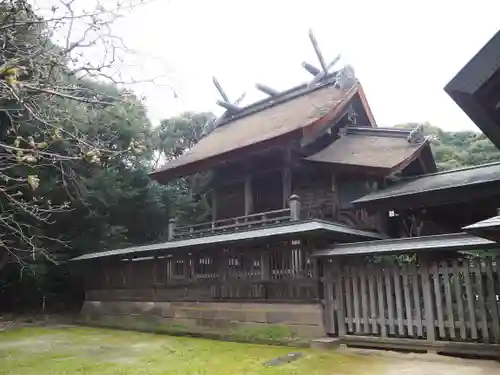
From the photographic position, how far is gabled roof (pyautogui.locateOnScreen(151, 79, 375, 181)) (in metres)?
12.3

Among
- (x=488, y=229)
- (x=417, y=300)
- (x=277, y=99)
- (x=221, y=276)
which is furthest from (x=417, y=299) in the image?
(x=277, y=99)

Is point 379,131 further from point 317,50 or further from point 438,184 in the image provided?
point 317,50

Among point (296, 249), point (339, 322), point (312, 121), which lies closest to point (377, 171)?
point (312, 121)

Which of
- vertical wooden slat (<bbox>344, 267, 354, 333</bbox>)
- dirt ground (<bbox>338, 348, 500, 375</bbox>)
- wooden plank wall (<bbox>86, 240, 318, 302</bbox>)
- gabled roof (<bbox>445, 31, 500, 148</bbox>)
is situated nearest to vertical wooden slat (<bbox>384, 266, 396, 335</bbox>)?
dirt ground (<bbox>338, 348, 500, 375</bbox>)

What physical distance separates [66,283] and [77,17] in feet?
54.4

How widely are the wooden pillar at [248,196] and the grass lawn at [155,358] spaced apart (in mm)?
4321

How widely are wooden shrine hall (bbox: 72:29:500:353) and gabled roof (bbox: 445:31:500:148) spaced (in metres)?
1.97

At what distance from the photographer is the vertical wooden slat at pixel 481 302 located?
6551 mm

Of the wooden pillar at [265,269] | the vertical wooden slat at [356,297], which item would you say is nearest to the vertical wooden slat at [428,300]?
the vertical wooden slat at [356,297]

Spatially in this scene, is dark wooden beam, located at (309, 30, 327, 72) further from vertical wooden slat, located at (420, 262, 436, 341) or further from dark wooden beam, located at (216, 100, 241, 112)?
vertical wooden slat, located at (420, 262, 436, 341)

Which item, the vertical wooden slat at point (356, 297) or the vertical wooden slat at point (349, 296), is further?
the vertical wooden slat at point (349, 296)

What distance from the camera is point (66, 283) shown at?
1791 centimetres

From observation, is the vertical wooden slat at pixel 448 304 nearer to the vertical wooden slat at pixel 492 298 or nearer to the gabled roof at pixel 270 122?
the vertical wooden slat at pixel 492 298

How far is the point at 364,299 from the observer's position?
7988 mm
